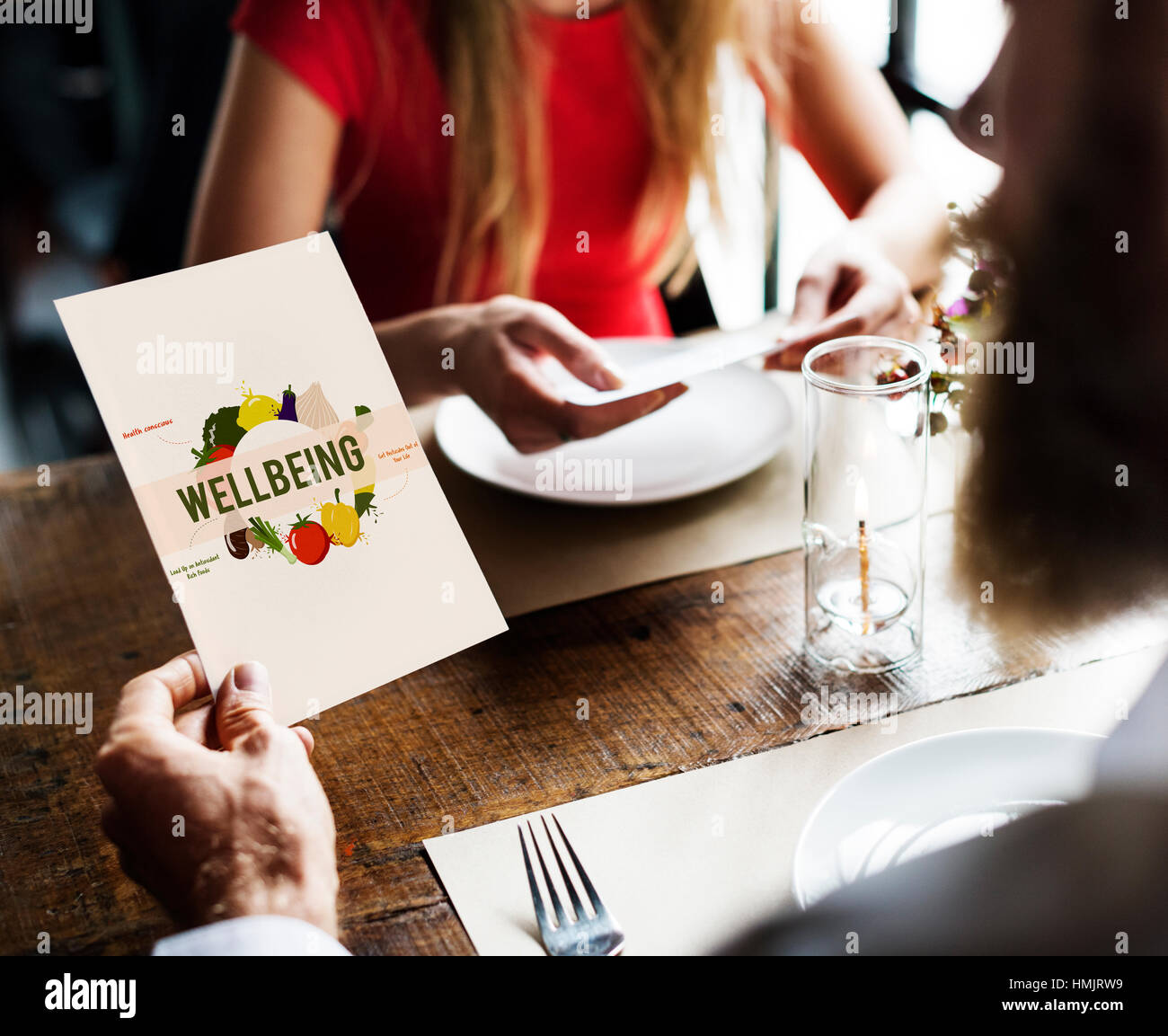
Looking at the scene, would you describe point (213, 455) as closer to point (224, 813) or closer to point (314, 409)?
point (314, 409)

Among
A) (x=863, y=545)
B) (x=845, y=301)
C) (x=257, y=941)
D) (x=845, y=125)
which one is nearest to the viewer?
(x=257, y=941)

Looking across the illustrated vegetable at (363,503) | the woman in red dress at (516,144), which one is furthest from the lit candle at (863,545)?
the woman in red dress at (516,144)

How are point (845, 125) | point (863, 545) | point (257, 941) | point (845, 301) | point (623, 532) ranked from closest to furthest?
point (257, 941) < point (863, 545) < point (623, 532) < point (845, 301) < point (845, 125)

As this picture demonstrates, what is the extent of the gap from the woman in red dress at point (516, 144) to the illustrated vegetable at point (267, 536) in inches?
18.4

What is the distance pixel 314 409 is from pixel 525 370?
11.2 inches

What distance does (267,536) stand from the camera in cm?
71

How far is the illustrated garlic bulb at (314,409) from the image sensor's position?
0.73 meters

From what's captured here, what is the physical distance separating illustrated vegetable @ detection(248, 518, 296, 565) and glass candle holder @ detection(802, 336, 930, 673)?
0.36m

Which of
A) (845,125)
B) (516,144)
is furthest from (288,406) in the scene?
(845,125)

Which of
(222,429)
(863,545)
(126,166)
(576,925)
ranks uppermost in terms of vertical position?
(126,166)

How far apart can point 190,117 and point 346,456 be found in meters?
1.23

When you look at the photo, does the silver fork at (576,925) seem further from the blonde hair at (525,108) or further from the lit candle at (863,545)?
the blonde hair at (525,108)

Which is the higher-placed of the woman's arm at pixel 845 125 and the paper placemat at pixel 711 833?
the woman's arm at pixel 845 125

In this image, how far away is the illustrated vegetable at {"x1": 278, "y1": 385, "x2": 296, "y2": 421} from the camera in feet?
2.38
